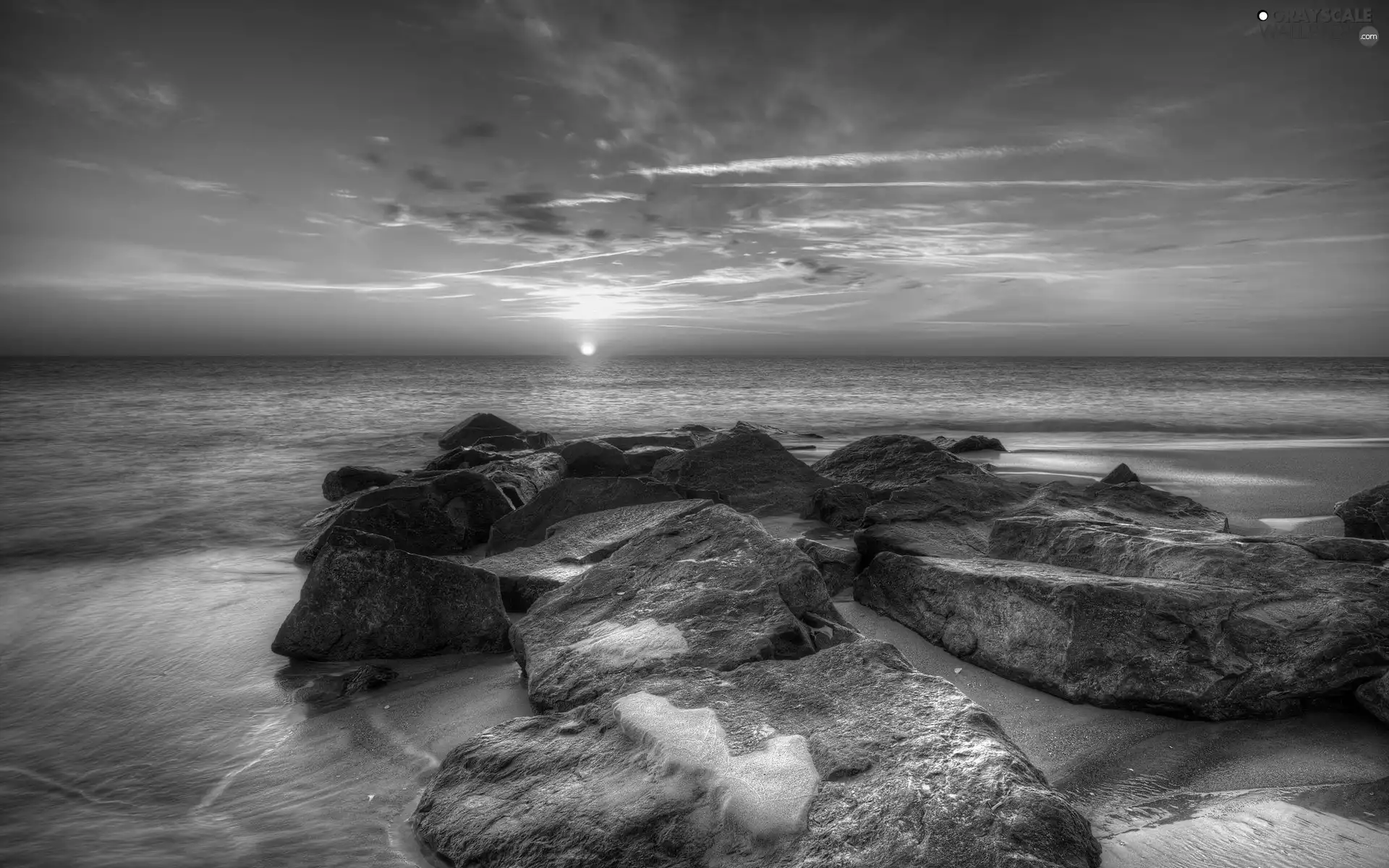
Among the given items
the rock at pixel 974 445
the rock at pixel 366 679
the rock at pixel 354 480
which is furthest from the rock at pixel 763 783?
the rock at pixel 974 445

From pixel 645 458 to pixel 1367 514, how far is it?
6.62m

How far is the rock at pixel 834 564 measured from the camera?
4.54 metres

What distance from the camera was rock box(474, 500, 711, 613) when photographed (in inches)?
180

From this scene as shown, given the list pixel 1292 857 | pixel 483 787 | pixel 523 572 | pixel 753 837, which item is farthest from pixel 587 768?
pixel 523 572

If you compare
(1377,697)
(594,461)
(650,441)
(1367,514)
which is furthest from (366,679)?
(650,441)

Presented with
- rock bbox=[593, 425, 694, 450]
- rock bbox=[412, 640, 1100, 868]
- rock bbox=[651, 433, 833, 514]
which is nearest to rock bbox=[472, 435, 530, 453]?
rock bbox=[593, 425, 694, 450]

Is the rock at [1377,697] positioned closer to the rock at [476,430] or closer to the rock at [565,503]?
the rock at [565,503]

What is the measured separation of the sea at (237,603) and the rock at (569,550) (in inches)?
26.6

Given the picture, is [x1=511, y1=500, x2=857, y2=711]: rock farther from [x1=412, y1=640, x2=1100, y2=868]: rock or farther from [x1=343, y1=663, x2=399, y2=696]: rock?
[x1=343, y1=663, x2=399, y2=696]: rock

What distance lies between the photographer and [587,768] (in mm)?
2375

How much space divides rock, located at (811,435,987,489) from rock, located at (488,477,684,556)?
2.52 metres

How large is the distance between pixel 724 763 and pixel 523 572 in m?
2.73

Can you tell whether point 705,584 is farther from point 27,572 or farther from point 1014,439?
point 1014,439

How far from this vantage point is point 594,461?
8.66 metres
